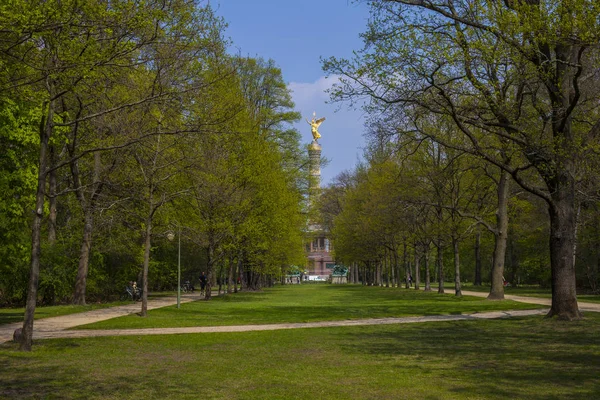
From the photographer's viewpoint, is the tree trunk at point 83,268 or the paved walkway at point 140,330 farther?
the tree trunk at point 83,268

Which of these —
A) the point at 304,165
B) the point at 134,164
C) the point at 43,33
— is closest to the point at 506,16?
the point at 43,33

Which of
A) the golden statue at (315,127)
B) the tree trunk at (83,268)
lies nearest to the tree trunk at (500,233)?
the tree trunk at (83,268)

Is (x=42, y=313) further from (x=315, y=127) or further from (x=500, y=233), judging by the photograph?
(x=315, y=127)

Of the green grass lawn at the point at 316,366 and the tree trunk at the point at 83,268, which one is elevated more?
the tree trunk at the point at 83,268

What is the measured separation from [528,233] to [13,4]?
45693 mm

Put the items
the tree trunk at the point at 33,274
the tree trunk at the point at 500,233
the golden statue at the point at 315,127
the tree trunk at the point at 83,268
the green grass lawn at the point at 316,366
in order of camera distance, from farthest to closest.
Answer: the golden statue at the point at 315,127 → the tree trunk at the point at 500,233 → the tree trunk at the point at 83,268 → the tree trunk at the point at 33,274 → the green grass lawn at the point at 316,366

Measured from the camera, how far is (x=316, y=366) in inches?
438

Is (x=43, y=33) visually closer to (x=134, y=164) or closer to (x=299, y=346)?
(x=299, y=346)

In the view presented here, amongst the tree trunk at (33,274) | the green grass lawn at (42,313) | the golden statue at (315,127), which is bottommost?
the green grass lawn at (42,313)

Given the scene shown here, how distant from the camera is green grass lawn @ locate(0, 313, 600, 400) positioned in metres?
8.63

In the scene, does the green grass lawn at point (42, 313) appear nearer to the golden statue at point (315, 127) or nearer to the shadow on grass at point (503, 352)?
the shadow on grass at point (503, 352)

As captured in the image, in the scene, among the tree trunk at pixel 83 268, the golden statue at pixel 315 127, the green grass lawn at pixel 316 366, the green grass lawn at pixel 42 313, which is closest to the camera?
the green grass lawn at pixel 316 366

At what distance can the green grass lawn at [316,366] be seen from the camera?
863 centimetres

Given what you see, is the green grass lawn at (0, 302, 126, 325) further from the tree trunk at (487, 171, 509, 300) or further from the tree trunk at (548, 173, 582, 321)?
the tree trunk at (487, 171, 509, 300)
